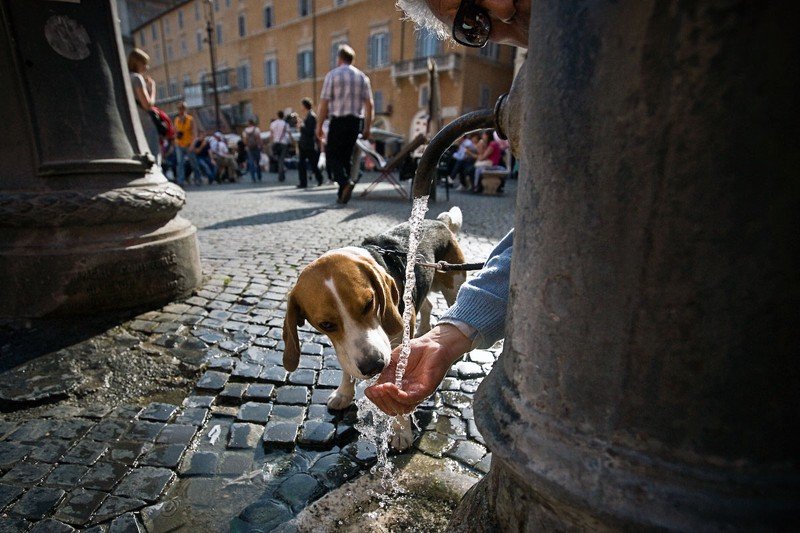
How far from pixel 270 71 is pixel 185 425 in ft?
144

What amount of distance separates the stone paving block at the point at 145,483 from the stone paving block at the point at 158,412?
35 centimetres

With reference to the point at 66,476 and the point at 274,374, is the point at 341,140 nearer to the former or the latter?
the point at 274,374

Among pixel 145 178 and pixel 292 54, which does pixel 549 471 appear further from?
pixel 292 54

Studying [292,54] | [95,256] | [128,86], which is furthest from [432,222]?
[292,54]

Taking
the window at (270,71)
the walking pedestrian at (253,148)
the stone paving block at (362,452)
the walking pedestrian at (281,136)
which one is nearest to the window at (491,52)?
the walking pedestrian at (281,136)

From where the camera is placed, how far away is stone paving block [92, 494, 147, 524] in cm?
163

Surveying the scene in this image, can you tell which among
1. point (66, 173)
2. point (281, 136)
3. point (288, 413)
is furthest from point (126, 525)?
point (281, 136)

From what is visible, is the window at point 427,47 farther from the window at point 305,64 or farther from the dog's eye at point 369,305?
the dog's eye at point 369,305

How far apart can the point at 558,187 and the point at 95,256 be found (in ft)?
10.7

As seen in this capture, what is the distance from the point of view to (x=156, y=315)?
332 centimetres

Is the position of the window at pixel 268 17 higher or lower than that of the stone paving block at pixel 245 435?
higher

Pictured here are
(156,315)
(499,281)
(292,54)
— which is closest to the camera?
(499,281)

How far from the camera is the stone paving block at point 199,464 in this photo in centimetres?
187

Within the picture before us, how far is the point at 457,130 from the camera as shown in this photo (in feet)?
4.24
